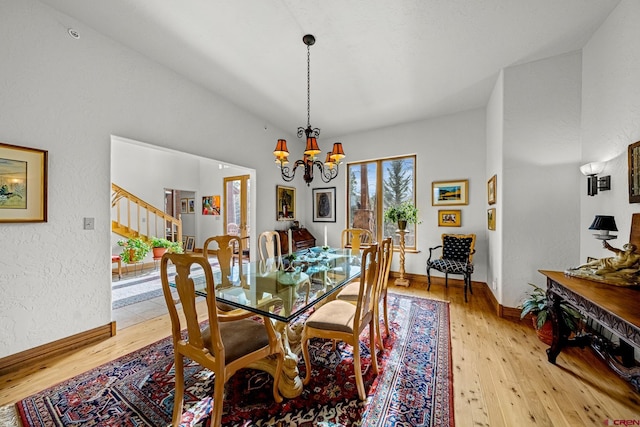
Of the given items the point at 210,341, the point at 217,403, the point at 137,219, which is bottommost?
the point at 217,403

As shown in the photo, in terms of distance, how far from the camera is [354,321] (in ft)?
5.62

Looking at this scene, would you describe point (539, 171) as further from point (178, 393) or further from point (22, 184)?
point (22, 184)

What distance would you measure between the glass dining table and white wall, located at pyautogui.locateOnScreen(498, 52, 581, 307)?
197cm

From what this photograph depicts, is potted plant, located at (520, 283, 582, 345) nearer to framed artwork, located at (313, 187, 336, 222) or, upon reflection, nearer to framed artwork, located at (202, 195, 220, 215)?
framed artwork, located at (313, 187, 336, 222)

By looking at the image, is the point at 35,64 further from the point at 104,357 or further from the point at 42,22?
the point at 104,357

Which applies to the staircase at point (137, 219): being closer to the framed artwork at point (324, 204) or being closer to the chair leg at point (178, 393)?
the framed artwork at point (324, 204)

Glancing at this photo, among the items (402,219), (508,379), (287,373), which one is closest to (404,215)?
(402,219)

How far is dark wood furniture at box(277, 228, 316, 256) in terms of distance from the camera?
189 inches

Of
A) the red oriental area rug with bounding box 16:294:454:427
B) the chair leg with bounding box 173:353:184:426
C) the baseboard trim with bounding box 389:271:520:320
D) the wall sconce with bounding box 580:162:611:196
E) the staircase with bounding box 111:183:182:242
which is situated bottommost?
the red oriental area rug with bounding box 16:294:454:427

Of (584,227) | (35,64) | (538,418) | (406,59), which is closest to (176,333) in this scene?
(538,418)

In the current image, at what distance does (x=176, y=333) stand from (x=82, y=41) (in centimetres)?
287

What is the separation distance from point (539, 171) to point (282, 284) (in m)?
3.16

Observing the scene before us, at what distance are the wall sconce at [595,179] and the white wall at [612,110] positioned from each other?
0.15 ft

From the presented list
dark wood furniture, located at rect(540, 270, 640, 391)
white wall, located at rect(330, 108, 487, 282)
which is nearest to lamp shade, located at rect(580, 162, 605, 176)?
dark wood furniture, located at rect(540, 270, 640, 391)
